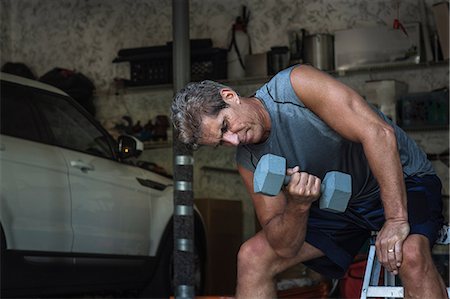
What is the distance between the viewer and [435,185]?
9.78ft

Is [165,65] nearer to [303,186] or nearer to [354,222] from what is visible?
[354,222]

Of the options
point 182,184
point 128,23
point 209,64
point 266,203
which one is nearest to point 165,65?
point 209,64

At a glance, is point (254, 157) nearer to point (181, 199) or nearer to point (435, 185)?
point (435, 185)

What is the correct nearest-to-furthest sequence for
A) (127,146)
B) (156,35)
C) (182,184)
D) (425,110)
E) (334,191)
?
(334,191)
(182,184)
(127,146)
(425,110)
(156,35)

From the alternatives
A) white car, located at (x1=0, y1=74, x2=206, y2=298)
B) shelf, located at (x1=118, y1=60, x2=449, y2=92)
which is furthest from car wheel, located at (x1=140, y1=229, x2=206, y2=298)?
shelf, located at (x1=118, y1=60, x2=449, y2=92)

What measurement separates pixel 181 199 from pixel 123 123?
360 centimetres

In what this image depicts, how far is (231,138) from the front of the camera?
2.73 metres

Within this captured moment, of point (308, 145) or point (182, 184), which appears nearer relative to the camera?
point (308, 145)

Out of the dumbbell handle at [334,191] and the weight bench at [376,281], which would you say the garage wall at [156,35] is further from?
the dumbbell handle at [334,191]

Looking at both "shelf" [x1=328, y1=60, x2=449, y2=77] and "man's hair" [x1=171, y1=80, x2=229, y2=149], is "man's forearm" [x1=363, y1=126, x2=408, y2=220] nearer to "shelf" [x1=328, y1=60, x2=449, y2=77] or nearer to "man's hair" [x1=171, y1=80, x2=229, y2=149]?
"man's hair" [x1=171, y1=80, x2=229, y2=149]

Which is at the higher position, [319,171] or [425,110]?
[425,110]

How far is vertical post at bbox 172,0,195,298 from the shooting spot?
4676 mm

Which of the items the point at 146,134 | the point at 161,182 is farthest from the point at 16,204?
the point at 146,134

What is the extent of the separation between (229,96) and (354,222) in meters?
0.71
